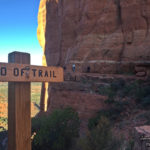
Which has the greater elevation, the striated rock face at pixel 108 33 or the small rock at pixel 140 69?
the striated rock face at pixel 108 33

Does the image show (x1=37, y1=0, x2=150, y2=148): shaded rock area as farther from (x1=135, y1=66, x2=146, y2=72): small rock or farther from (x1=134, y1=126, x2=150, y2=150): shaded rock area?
(x1=134, y1=126, x2=150, y2=150): shaded rock area

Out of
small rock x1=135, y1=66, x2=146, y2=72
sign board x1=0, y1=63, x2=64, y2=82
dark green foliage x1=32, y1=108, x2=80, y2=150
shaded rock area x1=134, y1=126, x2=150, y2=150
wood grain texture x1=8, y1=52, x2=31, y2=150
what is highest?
small rock x1=135, y1=66, x2=146, y2=72

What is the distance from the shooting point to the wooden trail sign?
1794 mm

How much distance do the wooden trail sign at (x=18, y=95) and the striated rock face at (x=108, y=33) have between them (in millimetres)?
13949

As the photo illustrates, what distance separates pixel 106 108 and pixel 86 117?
1.41m

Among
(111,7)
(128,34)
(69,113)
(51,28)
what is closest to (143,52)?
(128,34)

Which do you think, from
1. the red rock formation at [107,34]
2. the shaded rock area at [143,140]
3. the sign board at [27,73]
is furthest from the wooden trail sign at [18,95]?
the red rock formation at [107,34]

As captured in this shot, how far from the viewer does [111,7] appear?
1734 cm

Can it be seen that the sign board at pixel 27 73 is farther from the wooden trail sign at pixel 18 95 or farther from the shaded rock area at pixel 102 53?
the shaded rock area at pixel 102 53

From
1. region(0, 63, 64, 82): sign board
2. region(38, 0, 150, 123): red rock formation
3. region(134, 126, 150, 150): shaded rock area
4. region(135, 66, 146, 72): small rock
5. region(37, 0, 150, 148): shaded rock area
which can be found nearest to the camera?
region(0, 63, 64, 82): sign board

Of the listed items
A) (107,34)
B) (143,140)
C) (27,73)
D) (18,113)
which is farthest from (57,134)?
(107,34)

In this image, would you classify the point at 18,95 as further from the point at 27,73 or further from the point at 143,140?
the point at 143,140

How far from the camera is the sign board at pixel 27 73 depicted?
1.75 m

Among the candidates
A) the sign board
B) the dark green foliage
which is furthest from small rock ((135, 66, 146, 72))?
the sign board
